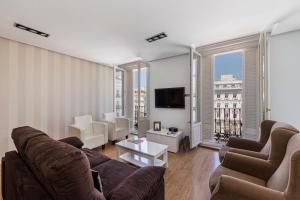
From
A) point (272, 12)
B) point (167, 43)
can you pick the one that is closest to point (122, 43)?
point (167, 43)

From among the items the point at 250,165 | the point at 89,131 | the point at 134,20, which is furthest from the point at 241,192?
the point at 89,131

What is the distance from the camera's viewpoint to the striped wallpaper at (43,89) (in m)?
2.80

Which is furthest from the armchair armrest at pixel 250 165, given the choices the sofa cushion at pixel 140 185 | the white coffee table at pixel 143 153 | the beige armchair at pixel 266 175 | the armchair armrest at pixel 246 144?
the white coffee table at pixel 143 153

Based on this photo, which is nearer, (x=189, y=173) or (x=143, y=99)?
(x=189, y=173)

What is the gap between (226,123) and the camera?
400cm

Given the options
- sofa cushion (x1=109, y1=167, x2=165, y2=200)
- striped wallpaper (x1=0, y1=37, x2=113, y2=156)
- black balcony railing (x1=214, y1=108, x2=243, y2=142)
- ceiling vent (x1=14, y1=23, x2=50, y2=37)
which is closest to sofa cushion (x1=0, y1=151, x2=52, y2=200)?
sofa cushion (x1=109, y1=167, x2=165, y2=200)

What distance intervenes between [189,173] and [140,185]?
1499mm

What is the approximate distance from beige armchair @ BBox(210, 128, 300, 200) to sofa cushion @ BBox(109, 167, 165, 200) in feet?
1.46

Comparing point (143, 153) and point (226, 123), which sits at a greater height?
point (226, 123)

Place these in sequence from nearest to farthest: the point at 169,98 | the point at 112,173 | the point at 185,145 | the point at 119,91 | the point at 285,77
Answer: the point at 112,173 → the point at 285,77 → the point at 185,145 → the point at 169,98 → the point at 119,91

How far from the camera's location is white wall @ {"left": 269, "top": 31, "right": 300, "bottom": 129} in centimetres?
258

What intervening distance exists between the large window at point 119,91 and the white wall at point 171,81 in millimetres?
1289

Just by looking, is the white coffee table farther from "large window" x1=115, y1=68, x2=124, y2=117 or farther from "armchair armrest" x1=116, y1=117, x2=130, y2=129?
"large window" x1=115, y1=68, x2=124, y2=117

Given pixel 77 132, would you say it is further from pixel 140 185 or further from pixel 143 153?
pixel 140 185
